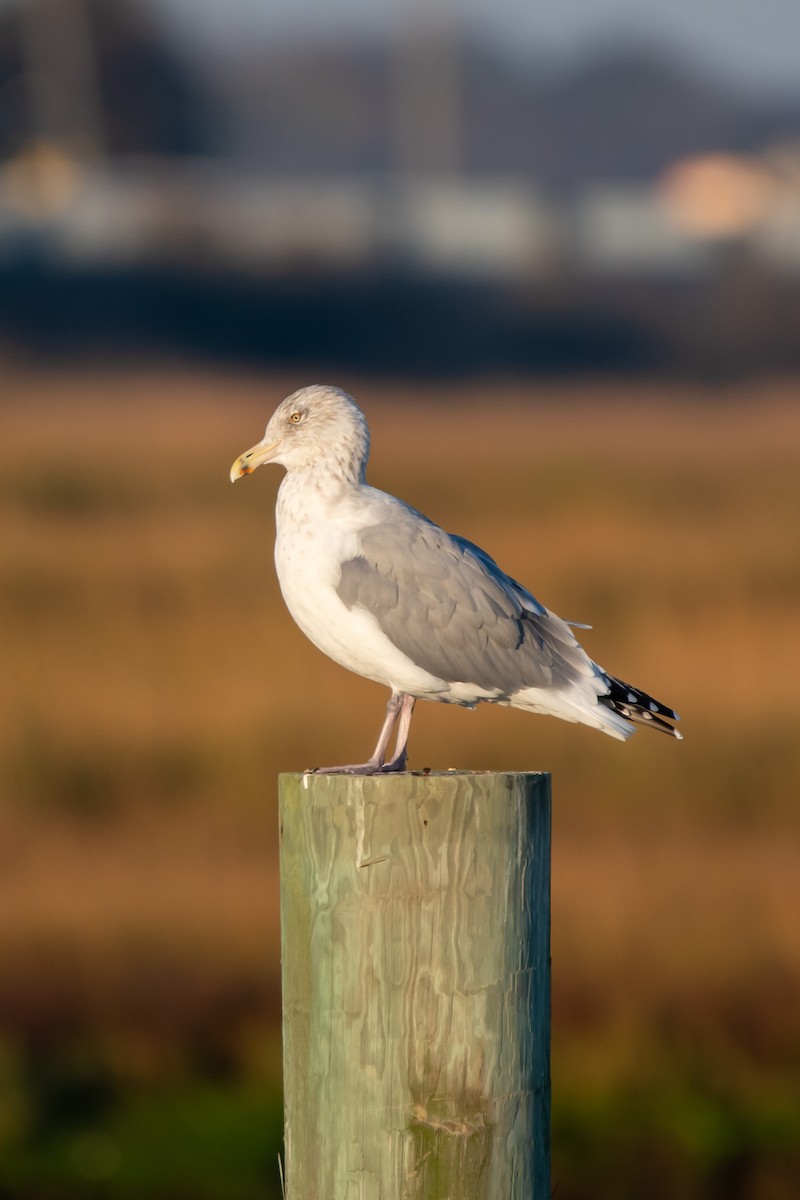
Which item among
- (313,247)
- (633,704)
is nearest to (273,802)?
(633,704)

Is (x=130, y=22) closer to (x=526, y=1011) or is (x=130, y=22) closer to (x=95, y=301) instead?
(x=95, y=301)

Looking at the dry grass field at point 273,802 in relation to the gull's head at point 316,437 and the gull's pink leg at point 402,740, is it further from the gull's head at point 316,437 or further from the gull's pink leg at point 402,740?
the gull's head at point 316,437

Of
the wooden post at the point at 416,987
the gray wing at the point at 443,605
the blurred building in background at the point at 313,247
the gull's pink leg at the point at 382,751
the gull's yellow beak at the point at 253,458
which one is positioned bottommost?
the wooden post at the point at 416,987

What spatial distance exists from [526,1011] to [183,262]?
42698 mm

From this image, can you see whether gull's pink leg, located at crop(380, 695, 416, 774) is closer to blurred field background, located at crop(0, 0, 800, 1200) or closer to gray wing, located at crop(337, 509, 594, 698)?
gray wing, located at crop(337, 509, 594, 698)

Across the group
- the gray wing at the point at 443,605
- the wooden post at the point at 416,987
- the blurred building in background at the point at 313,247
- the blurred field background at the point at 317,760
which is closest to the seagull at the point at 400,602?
the gray wing at the point at 443,605

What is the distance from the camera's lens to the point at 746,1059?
7.65m

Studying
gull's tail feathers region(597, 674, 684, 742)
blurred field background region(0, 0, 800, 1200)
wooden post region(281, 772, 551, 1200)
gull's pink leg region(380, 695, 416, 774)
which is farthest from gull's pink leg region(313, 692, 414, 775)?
blurred field background region(0, 0, 800, 1200)

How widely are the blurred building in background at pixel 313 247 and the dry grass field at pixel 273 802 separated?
71.5ft

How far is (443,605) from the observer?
4.40 meters

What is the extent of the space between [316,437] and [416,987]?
1.70m

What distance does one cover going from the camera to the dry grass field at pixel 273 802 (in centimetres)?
753

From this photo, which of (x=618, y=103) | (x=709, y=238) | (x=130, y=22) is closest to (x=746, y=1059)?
(x=709, y=238)

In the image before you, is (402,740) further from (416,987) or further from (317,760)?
(317,760)
